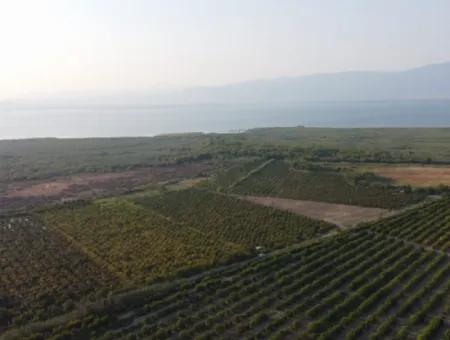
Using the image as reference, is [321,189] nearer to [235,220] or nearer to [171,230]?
[235,220]

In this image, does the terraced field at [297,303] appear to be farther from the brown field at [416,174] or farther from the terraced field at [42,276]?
the brown field at [416,174]

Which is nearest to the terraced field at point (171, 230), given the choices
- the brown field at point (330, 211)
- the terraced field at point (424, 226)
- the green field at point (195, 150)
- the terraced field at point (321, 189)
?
the brown field at point (330, 211)

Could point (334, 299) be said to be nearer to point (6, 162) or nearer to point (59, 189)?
point (59, 189)

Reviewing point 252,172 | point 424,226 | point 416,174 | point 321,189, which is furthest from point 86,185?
point 416,174

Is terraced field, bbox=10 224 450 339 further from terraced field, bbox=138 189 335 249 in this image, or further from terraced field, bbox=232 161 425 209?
terraced field, bbox=232 161 425 209

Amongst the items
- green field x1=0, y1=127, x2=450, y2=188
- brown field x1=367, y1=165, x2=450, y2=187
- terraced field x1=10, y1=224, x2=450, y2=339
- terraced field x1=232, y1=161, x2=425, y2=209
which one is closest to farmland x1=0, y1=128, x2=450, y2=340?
terraced field x1=10, y1=224, x2=450, y2=339
